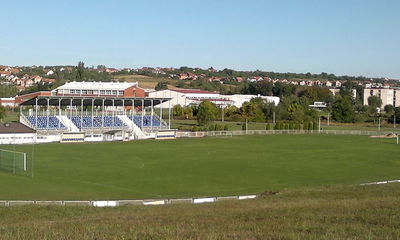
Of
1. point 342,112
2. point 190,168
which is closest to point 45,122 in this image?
point 190,168

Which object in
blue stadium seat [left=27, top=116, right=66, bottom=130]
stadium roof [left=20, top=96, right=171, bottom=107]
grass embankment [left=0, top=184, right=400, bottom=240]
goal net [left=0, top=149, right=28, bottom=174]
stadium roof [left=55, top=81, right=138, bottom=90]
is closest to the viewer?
grass embankment [left=0, top=184, right=400, bottom=240]

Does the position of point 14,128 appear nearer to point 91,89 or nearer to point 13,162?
point 91,89

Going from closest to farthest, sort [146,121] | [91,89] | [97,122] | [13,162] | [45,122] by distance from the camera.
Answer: [13,162] → [45,122] → [97,122] → [146,121] → [91,89]

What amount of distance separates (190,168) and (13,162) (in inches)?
518

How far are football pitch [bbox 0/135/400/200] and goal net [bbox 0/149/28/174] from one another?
106 centimetres

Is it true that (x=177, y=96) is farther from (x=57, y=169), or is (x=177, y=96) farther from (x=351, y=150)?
(x=57, y=169)

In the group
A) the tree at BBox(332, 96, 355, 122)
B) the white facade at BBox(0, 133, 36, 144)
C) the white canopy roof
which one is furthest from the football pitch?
the tree at BBox(332, 96, 355, 122)

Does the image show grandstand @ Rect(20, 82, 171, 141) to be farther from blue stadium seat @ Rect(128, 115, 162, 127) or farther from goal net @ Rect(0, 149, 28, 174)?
goal net @ Rect(0, 149, 28, 174)

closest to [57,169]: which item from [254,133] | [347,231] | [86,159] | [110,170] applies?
[110,170]

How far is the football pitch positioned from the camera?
110 feet

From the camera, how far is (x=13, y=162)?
140 ft

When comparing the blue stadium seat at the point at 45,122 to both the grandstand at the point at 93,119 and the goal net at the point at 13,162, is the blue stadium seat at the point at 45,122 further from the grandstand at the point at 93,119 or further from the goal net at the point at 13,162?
the goal net at the point at 13,162

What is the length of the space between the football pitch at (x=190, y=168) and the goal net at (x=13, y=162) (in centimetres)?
106

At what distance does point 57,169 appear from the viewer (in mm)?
42156
